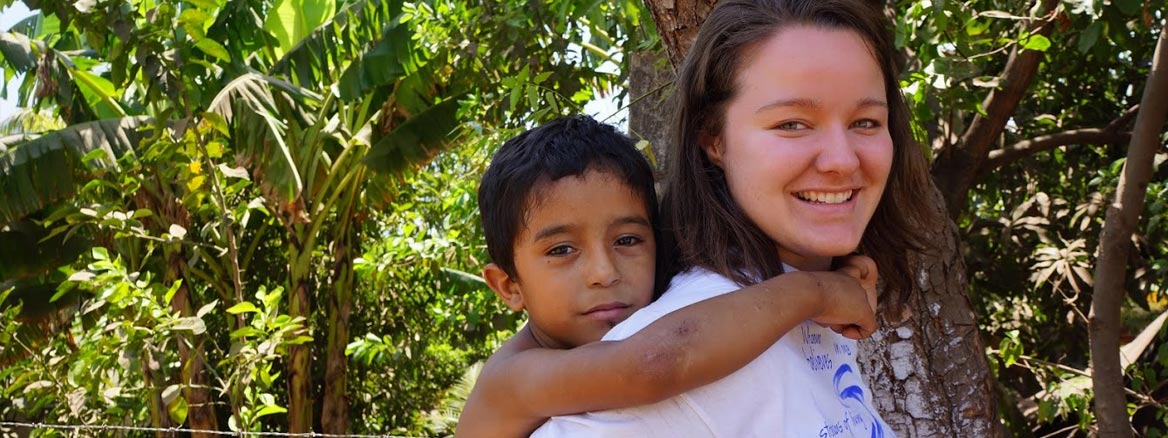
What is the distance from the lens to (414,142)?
7.80m

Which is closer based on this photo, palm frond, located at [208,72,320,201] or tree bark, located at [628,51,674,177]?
tree bark, located at [628,51,674,177]

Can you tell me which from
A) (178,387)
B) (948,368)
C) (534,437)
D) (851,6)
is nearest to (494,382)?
(534,437)

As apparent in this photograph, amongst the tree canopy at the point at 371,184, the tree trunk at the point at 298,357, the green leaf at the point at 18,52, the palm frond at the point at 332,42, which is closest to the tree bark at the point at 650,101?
the tree canopy at the point at 371,184

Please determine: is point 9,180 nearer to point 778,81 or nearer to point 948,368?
point 948,368

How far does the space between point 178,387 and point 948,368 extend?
4086mm

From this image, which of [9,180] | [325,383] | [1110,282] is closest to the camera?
[1110,282]

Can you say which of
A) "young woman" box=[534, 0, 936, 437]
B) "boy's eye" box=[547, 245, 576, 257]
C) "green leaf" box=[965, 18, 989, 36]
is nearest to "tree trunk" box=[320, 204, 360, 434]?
"green leaf" box=[965, 18, 989, 36]

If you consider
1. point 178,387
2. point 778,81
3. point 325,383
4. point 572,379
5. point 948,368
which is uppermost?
point 778,81

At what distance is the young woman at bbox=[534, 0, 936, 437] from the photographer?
1309mm

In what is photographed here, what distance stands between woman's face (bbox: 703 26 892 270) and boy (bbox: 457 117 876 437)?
0.22 ft

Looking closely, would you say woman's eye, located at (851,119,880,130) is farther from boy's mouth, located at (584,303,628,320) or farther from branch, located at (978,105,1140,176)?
branch, located at (978,105,1140,176)

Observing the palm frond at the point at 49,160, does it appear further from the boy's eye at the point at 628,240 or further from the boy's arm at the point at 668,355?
the boy's arm at the point at 668,355

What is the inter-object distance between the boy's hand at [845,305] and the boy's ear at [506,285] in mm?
423

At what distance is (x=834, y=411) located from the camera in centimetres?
125
